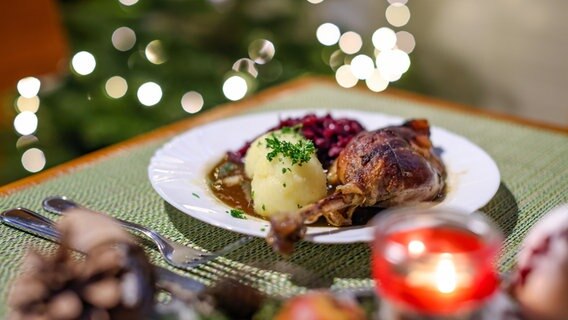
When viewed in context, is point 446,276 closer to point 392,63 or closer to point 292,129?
point 292,129

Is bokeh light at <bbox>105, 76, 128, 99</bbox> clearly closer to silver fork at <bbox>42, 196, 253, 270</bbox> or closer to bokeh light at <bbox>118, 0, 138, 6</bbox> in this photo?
bokeh light at <bbox>118, 0, 138, 6</bbox>

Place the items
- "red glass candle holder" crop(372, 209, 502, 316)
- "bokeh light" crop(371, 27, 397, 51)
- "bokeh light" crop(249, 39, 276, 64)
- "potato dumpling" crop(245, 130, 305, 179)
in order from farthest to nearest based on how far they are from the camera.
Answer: "bokeh light" crop(371, 27, 397, 51)
"bokeh light" crop(249, 39, 276, 64)
"potato dumpling" crop(245, 130, 305, 179)
"red glass candle holder" crop(372, 209, 502, 316)

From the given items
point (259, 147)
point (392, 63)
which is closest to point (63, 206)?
point (259, 147)

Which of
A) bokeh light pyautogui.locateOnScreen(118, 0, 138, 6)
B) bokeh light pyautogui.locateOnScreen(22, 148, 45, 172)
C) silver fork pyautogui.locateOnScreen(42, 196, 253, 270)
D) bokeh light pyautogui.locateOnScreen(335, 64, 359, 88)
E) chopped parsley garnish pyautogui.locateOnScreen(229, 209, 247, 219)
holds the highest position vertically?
bokeh light pyautogui.locateOnScreen(118, 0, 138, 6)

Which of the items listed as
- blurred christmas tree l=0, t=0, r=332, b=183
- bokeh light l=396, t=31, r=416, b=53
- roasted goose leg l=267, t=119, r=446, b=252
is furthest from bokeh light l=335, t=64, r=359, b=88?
roasted goose leg l=267, t=119, r=446, b=252

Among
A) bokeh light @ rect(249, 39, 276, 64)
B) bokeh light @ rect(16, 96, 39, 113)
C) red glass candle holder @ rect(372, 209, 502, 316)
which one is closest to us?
red glass candle holder @ rect(372, 209, 502, 316)

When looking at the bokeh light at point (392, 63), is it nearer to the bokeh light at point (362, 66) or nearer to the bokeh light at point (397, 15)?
the bokeh light at point (362, 66)
